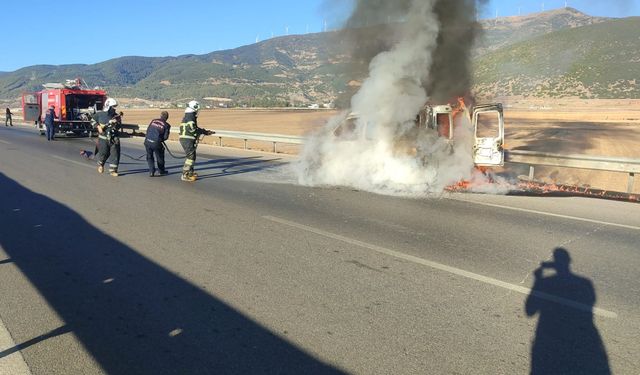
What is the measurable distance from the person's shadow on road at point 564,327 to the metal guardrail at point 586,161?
6.09 metres

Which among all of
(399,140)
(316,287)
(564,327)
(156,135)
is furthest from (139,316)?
(156,135)

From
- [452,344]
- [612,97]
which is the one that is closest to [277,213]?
[452,344]

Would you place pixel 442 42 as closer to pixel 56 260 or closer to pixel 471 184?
pixel 471 184

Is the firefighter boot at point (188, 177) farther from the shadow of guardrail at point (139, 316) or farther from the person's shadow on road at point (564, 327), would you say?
the person's shadow on road at point (564, 327)

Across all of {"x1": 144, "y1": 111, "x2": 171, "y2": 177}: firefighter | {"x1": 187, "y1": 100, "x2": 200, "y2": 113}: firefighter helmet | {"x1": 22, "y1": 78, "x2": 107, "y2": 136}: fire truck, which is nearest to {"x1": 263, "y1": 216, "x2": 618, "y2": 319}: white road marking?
{"x1": 187, "y1": 100, "x2": 200, "y2": 113}: firefighter helmet

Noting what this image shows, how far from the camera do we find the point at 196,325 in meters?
3.66

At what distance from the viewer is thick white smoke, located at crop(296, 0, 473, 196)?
9828 mm

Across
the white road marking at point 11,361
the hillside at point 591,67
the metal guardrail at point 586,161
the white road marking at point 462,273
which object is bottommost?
the white road marking at point 11,361

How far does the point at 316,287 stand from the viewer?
4.42 meters

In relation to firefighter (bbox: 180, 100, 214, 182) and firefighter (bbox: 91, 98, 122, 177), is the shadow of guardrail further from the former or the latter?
firefighter (bbox: 91, 98, 122, 177)

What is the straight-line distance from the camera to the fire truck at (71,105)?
24703mm

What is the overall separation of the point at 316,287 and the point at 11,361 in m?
2.32

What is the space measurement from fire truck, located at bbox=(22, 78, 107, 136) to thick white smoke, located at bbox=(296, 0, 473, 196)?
60.4ft

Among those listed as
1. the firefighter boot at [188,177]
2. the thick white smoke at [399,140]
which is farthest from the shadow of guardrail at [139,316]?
the thick white smoke at [399,140]
